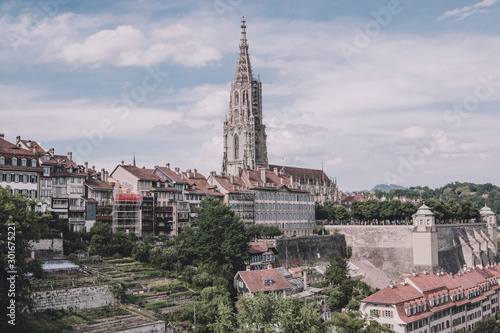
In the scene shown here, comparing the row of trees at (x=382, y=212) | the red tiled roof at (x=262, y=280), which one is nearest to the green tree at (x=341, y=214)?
the row of trees at (x=382, y=212)

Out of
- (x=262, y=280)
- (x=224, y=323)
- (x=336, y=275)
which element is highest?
(x=262, y=280)

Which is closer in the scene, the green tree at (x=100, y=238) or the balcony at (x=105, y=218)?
the green tree at (x=100, y=238)

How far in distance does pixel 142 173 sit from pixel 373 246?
153 feet

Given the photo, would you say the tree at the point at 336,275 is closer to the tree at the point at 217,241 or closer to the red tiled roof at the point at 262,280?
the tree at the point at 217,241

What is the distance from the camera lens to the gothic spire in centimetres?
14112

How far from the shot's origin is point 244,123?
13812cm

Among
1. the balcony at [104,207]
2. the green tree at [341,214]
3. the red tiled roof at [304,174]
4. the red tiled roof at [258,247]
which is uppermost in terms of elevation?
the red tiled roof at [304,174]

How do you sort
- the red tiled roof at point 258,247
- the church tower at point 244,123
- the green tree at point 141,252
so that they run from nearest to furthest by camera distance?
the green tree at point 141,252 < the red tiled roof at point 258,247 < the church tower at point 244,123

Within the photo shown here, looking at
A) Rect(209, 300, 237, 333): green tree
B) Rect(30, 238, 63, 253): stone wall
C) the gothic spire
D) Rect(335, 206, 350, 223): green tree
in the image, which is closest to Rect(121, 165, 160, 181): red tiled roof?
Rect(30, 238, 63, 253): stone wall

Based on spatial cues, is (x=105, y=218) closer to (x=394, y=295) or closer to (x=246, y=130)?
(x=394, y=295)

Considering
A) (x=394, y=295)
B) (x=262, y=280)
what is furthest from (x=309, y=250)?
(x=394, y=295)

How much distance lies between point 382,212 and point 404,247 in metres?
17.6

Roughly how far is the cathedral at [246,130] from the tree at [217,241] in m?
63.0

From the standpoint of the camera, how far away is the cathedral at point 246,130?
137 m
